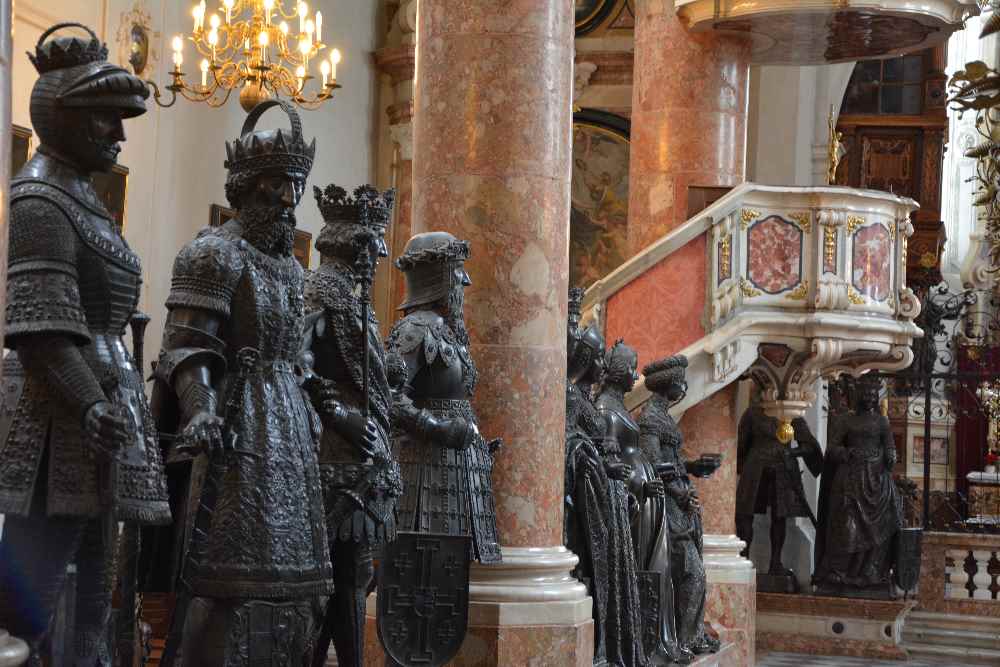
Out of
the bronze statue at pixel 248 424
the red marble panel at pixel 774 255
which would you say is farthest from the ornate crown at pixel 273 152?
the red marble panel at pixel 774 255

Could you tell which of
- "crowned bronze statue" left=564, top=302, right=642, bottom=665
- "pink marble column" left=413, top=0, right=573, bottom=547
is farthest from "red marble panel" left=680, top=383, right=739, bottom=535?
"pink marble column" left=413, top=0, right=573, bottom=547

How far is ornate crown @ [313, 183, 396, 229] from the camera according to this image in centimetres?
635

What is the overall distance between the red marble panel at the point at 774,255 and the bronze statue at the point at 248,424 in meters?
7.48

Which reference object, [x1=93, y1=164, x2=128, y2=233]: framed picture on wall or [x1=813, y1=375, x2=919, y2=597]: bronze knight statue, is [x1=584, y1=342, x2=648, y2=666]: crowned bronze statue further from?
[x1=813, y1=375, x2=919, y2=597]: bronze knight statue

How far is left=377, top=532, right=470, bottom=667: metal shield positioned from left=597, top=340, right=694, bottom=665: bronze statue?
248 centimetres

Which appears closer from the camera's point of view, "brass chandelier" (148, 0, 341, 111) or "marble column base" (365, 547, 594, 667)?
"marble column base" (365, 547, 594, 667)

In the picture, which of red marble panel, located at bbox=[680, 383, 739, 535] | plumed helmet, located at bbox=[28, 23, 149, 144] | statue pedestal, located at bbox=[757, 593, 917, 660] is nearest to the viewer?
plumed helmet, located at bbox=[28, 23, 149, 144]

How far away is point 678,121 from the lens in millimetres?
14336

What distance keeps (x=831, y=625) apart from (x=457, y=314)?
8.92 metres

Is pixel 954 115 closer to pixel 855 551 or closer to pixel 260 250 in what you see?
pixel 855 551

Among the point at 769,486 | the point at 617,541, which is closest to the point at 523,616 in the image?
the point at 617,541

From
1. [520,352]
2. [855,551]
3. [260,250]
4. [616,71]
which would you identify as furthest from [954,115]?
[260,250]

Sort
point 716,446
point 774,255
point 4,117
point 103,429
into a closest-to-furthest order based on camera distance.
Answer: point 4,117 → point 103,429 → point 774,255 → point 716,446

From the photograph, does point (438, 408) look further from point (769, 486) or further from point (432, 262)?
point (769, 486)
